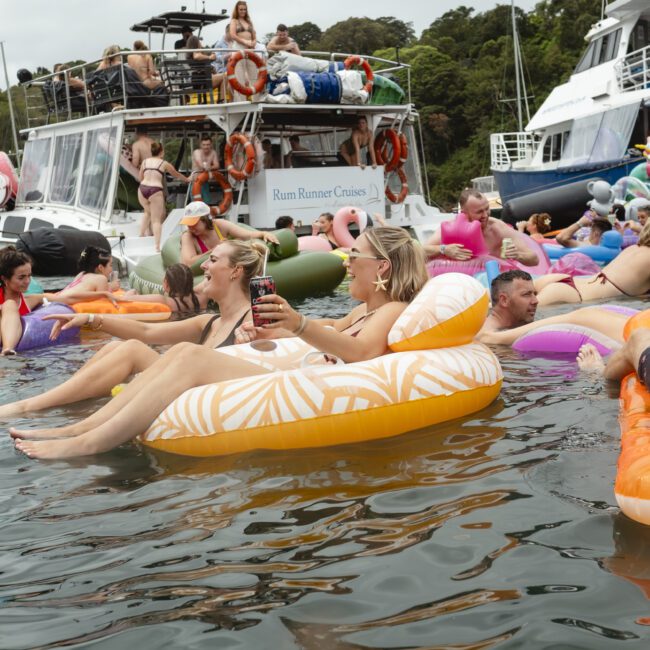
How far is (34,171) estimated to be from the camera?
18766 millimetres

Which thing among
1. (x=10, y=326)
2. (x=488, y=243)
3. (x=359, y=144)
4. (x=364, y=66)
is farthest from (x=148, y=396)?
(x=364, y=66)

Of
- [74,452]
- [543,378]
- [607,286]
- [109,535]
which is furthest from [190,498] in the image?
[607,286]

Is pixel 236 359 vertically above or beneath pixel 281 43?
beneath

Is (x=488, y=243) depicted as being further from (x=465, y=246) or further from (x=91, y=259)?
(x=91, y=259)

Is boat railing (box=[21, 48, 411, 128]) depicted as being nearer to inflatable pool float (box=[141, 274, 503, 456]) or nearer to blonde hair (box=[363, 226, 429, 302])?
blonde hair (box=[363, 226, 429, 302])

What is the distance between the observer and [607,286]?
8.55 m

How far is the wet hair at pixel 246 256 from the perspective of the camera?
524 centimetres

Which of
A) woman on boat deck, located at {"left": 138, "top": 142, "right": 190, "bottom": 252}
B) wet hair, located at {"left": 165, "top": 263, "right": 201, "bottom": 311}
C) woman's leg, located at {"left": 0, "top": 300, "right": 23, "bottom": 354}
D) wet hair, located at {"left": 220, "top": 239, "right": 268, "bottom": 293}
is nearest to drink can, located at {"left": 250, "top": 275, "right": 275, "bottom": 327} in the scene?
wet hair, located at {"left": 220, "top": 239, "right": 268, "bottom": 293}

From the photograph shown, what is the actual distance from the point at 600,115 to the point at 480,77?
25.0 m

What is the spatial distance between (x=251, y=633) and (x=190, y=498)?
4.21ft

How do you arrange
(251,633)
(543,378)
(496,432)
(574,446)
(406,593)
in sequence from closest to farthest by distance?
(251,633) → (406,593) → (574,446) → (496,432) → (543,378)

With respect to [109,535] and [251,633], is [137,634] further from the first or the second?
[109,535]

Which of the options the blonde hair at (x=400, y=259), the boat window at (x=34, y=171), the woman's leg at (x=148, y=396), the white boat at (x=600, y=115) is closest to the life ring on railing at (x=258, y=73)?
the boat window at (x=34, y=171)

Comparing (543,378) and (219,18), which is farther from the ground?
(219,18)
